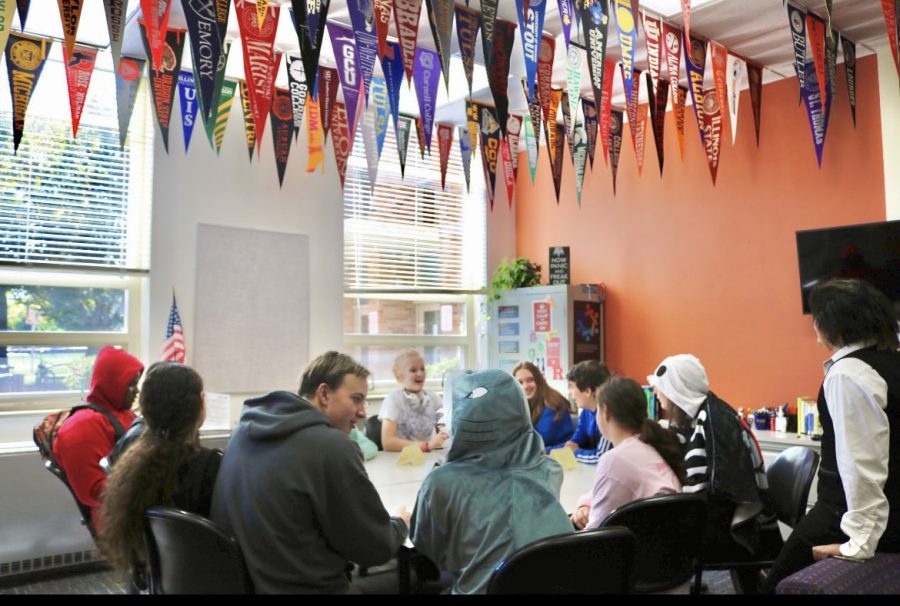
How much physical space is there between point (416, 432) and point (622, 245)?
105 inches

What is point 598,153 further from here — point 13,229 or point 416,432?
point 13,229

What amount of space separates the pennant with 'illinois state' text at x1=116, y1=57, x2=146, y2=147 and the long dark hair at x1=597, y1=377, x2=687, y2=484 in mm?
3160

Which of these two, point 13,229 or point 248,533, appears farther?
point 13,229

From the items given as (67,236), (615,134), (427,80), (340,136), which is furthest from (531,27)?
(67,236)

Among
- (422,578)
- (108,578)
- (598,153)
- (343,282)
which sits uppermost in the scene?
(598,153)

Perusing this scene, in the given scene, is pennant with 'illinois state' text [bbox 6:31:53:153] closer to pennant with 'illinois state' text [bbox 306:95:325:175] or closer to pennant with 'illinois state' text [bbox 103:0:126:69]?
pennant with 'illinois state' text [bbox 103:0:126:69]

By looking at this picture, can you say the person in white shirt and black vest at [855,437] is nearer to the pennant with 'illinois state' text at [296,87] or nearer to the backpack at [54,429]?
the backpack at [54,429]

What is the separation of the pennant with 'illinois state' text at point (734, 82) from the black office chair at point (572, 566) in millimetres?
4004

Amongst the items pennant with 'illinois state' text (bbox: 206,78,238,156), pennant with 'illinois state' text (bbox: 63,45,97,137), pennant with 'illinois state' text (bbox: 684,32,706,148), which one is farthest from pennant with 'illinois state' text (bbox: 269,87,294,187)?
pennant with 'illinois state' text (bbox: 684,32,706,148)

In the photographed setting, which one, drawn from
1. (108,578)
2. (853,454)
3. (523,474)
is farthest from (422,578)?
(108,578)

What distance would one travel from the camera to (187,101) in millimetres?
4582

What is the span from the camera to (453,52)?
4578 millimetres

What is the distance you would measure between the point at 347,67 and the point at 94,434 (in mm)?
2428

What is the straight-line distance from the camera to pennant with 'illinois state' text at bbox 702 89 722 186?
4.93 metres
